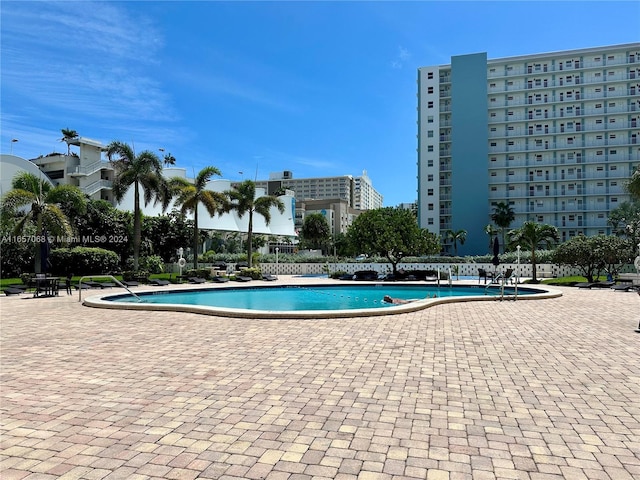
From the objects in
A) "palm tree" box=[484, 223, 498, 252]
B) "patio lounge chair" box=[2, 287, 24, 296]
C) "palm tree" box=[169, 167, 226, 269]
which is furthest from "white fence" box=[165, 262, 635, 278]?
"palm tree" box=[484, 223, 498, 252]

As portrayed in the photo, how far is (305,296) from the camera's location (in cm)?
2259

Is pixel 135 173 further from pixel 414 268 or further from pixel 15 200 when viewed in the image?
pixel 414 268

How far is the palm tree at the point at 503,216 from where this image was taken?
6606 centimetres

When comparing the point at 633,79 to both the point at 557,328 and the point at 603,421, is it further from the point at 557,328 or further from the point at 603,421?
the point at 603,421

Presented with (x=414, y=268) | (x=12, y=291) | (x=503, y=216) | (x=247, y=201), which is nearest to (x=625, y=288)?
(x=414, y=268)

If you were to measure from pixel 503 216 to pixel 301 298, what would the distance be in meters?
53.9

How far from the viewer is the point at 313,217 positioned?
103438 millimetres

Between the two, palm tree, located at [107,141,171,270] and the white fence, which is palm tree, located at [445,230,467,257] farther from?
palm tree, located at [107,141,171,270]

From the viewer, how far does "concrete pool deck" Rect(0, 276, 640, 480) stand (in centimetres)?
366

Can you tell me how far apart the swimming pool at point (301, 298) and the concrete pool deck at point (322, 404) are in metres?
3.11

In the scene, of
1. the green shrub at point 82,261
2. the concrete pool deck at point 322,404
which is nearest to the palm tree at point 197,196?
the green shrub at point 82,261

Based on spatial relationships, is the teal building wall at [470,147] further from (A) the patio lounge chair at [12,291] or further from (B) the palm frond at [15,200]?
(A) the patio lounge chair at [12,291]

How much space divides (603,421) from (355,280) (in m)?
25.8

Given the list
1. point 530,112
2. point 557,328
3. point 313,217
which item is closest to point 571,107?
point 530,112
